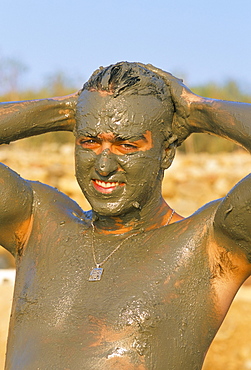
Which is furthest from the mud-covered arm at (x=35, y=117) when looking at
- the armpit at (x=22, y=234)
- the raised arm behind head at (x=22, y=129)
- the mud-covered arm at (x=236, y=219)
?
the mud-covered arm at (x=236, y=219)

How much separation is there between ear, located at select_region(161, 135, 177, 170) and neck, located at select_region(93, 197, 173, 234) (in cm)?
19

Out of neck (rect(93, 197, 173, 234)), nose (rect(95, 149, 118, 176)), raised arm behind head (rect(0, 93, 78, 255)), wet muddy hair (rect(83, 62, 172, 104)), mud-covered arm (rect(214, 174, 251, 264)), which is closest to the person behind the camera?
mud-covered arm (rect(214, 174, 251, 264))

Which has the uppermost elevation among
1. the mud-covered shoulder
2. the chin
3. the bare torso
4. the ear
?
the ear

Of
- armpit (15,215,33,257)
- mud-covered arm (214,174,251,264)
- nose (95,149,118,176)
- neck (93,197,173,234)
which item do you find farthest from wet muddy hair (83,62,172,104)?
armpit (15,215,33,257)

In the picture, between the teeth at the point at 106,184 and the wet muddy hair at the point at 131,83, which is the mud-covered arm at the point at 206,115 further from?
the teeth at the point at 106,184

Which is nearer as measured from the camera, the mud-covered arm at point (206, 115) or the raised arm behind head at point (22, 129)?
the mud-covered arm at point (206, 115)

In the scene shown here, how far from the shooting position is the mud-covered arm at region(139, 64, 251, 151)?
329 centimetres

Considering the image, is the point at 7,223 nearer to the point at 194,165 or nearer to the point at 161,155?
the point at 161,155

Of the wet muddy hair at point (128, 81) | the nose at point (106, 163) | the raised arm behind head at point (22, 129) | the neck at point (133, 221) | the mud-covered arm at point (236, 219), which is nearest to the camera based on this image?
the mud-covered arm at point (236, 219)

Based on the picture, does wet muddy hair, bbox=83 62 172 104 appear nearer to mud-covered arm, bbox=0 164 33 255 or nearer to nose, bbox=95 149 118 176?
nose, bbox=95 149 118 176

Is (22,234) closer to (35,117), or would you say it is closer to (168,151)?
(35,117)

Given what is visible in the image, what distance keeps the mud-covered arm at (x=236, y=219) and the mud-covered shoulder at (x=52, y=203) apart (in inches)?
31.4

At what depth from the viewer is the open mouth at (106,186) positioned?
330 cm

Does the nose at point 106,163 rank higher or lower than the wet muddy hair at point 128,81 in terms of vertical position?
lower
